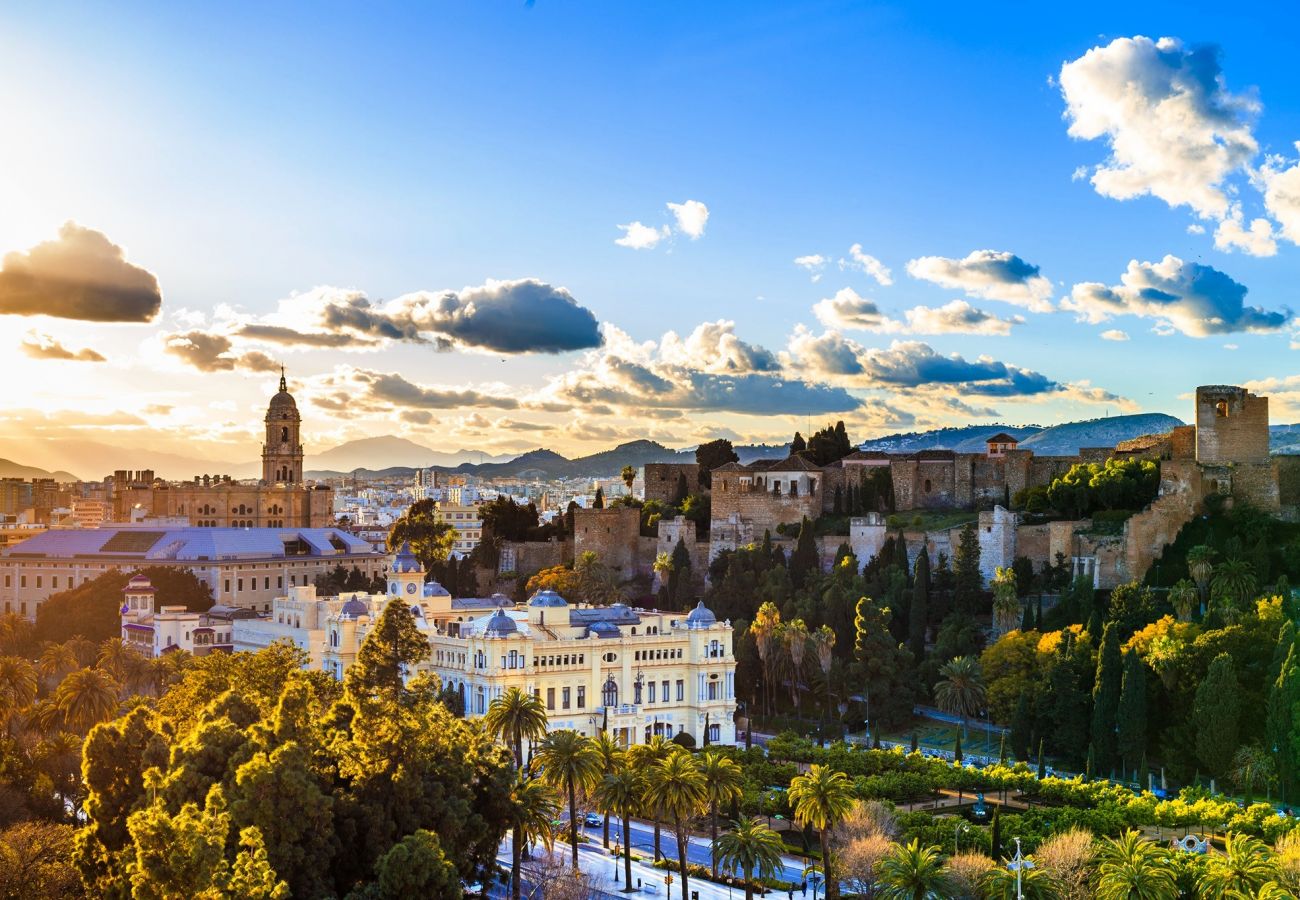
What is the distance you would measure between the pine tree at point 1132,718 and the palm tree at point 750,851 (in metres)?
15.2

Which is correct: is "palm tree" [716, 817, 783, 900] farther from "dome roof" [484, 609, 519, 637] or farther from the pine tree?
"dome roof" [484, 609, 519, 637]

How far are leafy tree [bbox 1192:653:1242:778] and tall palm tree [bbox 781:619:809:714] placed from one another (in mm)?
15157

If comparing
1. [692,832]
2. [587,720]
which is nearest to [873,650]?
[587,720]

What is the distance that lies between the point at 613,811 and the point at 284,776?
1228 cm

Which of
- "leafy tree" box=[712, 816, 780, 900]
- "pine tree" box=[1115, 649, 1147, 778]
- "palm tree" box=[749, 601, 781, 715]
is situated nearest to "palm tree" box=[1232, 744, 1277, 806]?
"pine tree" box=[1115, 649, 1147, 778]

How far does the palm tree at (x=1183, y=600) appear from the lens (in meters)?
51.8

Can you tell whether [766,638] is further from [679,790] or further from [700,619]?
[679,790]

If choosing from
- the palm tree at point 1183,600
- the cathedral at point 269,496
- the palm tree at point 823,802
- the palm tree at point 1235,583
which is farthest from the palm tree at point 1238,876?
the cathedral at point 269,496

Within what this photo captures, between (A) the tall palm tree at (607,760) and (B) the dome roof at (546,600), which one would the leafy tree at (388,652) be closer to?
(A) the tall palm tree at (607,760)

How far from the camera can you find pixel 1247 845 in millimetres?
33156

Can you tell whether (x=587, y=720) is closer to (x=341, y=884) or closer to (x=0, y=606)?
(x=341, y=884)

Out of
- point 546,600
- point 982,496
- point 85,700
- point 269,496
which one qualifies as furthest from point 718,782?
point 269,496

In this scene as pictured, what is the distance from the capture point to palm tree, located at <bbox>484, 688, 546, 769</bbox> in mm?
43344

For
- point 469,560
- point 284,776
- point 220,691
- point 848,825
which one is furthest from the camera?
point 469,560
